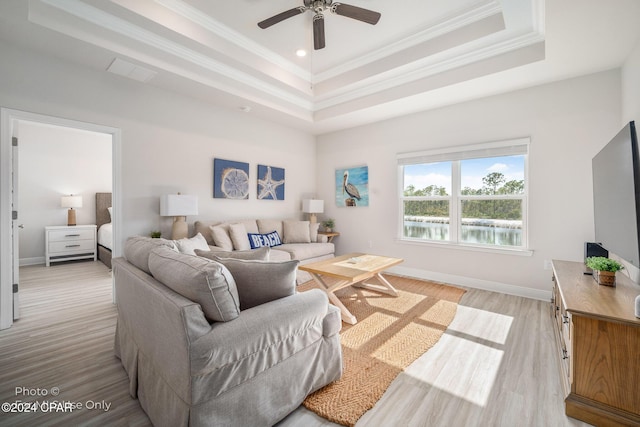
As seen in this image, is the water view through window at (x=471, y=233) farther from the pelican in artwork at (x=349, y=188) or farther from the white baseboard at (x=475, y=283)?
the pelican in artwork at (x=349, y=188)

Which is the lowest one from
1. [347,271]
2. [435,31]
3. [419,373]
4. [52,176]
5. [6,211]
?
[419,373]

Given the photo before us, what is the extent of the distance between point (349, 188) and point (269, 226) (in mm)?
1735

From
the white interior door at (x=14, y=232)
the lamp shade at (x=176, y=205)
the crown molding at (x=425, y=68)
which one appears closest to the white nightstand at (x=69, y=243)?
the white interior door at (x=14, y=232)

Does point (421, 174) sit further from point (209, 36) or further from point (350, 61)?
point (209, 36)

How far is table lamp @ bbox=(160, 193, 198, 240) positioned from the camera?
3.52 meters

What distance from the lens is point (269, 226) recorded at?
481cm

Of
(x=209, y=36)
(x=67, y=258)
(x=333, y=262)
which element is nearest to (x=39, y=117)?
(x=209, y=36)

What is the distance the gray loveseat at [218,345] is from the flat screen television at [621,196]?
73.6 inches

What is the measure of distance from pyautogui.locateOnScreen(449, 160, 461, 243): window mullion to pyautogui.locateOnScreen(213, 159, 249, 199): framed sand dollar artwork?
334 cm

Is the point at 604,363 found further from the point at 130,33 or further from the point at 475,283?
the point at 130,33

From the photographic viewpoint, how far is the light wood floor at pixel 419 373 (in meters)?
1.60

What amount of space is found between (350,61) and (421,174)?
209 centimetres

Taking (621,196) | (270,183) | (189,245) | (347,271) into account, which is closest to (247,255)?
(189,245)

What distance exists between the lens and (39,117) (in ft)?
9.36
